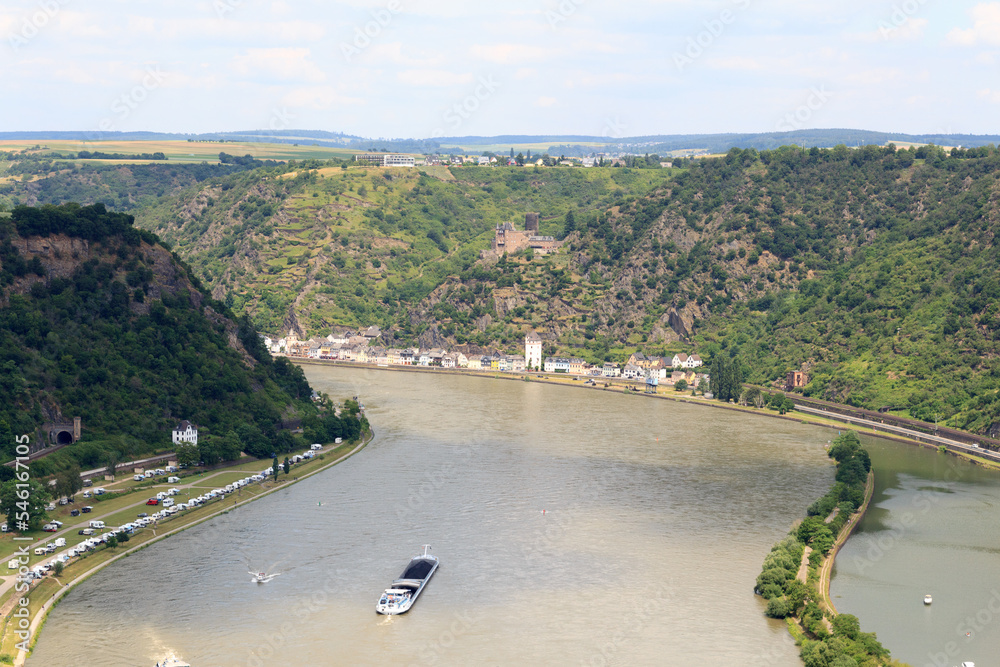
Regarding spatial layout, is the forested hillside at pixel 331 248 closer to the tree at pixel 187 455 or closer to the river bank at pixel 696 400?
the river bank at pixel 696 400

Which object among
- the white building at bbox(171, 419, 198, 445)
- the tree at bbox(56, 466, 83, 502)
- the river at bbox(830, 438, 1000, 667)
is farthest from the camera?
the white building at bbox(171, 419, 198, 445)

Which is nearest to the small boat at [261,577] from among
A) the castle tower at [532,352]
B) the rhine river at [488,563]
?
the rhine river at [488,563]

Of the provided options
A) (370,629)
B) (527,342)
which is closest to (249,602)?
(370,629)

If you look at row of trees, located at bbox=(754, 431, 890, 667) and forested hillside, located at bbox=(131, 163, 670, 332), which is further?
forested hillside, located at bbox=(131, 163, 670, 332)

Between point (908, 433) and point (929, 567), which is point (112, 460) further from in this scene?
point (908, 433)

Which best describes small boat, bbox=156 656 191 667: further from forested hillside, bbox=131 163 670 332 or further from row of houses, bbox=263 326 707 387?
forested hillside, bbox=131 163 670 332

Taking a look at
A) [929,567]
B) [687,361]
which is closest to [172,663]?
[929,567]

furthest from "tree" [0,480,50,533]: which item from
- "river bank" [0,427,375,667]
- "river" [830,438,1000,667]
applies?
"river" [830,438,1000,667]
